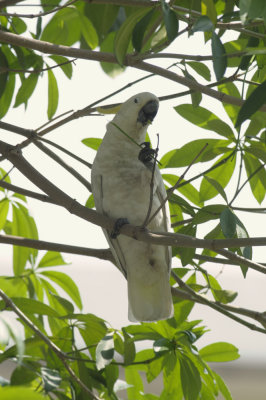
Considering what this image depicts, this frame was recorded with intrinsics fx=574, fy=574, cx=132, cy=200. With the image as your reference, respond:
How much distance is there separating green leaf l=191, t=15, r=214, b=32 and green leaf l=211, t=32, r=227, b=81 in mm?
47

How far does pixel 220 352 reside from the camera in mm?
1771

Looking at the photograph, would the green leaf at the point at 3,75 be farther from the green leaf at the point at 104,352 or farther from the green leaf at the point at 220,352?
the green leaf at the point at 220,352

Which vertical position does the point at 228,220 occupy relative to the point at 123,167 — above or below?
below

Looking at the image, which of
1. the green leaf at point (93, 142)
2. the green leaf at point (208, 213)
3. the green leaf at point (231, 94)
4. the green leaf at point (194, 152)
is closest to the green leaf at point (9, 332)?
the green leaf at point (208, 213)

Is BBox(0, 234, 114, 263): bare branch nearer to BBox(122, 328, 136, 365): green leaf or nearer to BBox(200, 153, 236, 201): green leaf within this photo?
BBox(122, 328, 136, 365): green leaf

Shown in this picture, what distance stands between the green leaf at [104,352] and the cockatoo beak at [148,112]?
77 centimetres

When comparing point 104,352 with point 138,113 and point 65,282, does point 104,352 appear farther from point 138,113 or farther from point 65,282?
point 138,113

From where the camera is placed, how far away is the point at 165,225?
1.84 m

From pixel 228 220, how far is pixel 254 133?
341 millimetres

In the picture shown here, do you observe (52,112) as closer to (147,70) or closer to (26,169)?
(26,169)

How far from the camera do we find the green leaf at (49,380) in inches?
50.5

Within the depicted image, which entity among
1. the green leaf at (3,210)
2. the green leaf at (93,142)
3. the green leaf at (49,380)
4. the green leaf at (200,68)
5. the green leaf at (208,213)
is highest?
the green leaf at (93,142)

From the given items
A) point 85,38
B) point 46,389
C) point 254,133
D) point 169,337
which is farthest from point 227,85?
point 46,389

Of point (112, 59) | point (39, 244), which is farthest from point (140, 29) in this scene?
point (39, 244)
